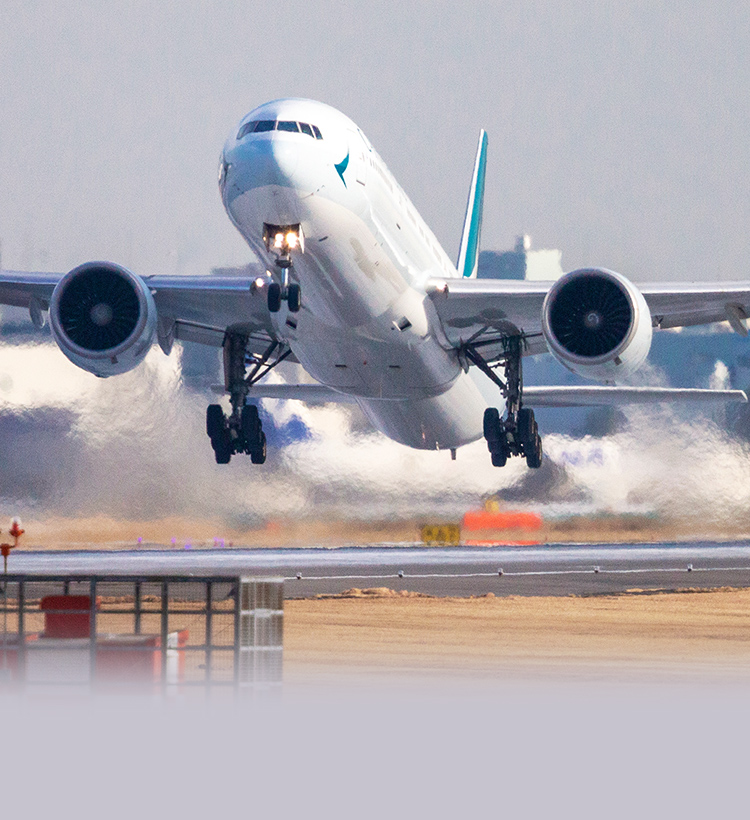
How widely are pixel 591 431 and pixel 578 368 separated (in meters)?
19.3

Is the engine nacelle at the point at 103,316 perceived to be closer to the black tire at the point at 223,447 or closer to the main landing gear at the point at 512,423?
the black tire at the point at 223,447

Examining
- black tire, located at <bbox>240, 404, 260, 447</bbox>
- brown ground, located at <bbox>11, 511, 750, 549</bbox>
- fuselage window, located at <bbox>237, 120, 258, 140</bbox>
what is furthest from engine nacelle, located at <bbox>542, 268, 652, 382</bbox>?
brown ground, located at <bbox>11, 511, 750, 549</bbox>

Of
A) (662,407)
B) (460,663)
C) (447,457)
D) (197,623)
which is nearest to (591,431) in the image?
(662,407)

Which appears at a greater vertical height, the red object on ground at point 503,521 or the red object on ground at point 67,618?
the red object on ground at point 503,521

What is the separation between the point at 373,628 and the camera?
29.0 m

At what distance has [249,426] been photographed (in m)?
31.7

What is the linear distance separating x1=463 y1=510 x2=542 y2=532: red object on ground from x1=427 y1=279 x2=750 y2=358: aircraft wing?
16.4 meters

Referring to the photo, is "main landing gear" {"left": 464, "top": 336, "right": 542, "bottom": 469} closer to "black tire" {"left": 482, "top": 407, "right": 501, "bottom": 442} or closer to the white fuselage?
"black tire" {"left": 482, "top": 407, "right": 501, "bottom": 442}

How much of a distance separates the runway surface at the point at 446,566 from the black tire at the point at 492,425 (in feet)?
18.8

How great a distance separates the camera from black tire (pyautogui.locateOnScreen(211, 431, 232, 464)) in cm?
3175

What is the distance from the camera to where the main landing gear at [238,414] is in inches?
1232

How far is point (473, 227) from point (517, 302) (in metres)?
13.9

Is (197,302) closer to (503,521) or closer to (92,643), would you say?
(92,643)

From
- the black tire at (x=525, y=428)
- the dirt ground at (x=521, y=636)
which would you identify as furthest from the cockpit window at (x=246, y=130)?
the black tire at (x=525, y=428)
